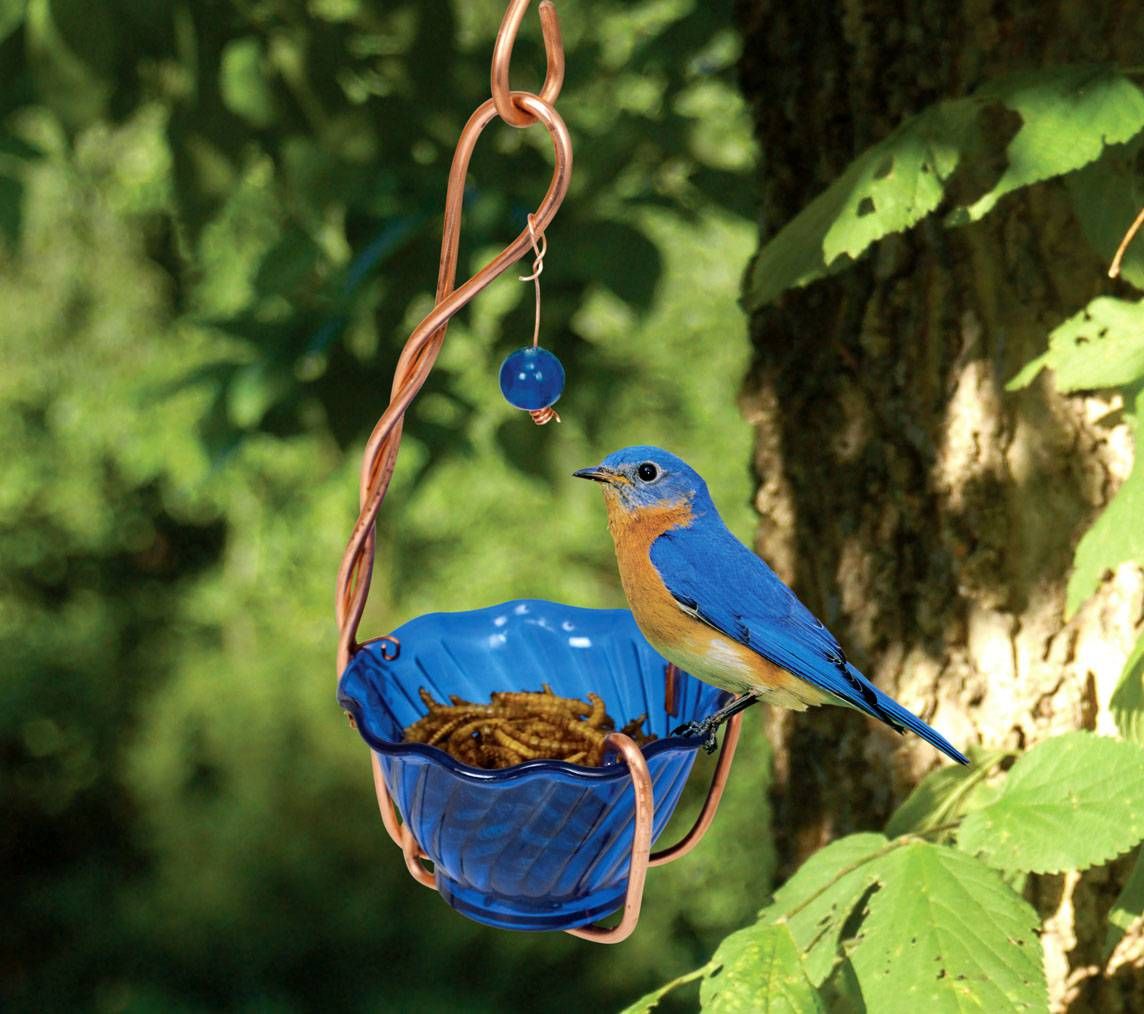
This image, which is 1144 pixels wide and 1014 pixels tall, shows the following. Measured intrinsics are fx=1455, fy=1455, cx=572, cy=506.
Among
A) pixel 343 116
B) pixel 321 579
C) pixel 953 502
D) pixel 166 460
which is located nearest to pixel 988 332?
pixel 953 502

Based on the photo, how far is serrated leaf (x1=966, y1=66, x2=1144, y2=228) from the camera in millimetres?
1539

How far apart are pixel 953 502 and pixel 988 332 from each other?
0.84ft

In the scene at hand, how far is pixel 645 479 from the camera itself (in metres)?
1.45

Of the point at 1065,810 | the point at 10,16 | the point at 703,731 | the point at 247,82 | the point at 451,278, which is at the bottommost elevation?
the point at 1065,810

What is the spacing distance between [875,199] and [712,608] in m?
0.53

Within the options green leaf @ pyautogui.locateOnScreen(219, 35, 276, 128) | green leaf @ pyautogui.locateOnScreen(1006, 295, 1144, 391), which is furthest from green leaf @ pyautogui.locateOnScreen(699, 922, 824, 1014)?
green leaf @ pyautogui.locateOnScreen(219, 35, 276, 128)

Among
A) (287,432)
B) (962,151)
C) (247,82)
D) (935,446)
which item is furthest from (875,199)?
(287,432)

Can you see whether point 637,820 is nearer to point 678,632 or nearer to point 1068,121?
point 678,632

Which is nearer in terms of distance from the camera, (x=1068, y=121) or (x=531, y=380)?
(x=531, y=380)

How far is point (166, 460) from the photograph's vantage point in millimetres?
6402

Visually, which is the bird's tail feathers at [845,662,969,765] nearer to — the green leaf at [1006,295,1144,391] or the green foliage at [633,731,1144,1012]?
the green foliage at [633,731,1144,1012]

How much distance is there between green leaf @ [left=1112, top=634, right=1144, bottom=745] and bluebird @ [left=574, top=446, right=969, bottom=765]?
0.76 feet

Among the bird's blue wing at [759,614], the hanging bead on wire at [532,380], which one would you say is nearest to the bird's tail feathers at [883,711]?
the bird's blue wing at [759,614]

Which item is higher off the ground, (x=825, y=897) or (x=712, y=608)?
(x=712, y=608)
